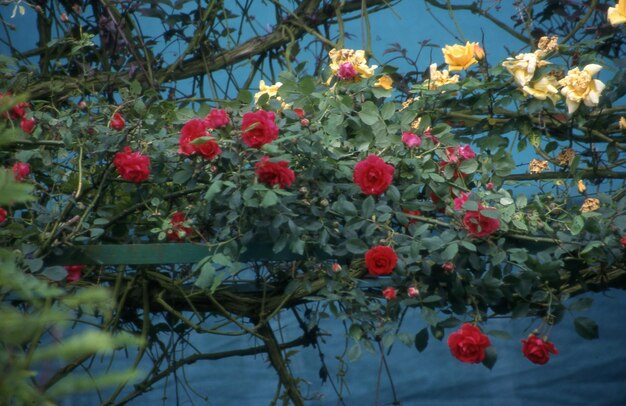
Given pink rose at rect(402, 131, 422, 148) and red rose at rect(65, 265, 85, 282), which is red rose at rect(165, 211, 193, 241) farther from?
pink rose at rect(402, 131, 422, 148)

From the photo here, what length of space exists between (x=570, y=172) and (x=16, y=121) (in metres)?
1.23

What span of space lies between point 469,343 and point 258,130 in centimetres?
54

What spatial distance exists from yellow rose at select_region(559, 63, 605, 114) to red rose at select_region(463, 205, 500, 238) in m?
0.36

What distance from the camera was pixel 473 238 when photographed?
1688mm

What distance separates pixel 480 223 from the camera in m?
1.66

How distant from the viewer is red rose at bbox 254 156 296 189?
1600 millimetres

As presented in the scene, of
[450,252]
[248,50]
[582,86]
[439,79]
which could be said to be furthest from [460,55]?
[248,50]

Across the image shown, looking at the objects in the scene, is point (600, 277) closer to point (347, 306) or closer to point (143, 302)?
point (347, 306)

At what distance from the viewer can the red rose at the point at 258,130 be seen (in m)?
1.60

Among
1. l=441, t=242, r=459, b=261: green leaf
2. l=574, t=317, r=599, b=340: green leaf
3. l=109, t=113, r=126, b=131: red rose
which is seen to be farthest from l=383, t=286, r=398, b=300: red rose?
l=109, t=113, r=126, b=131: red rose

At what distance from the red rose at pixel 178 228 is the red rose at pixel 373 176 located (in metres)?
0.38

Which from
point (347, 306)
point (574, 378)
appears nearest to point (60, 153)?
point (347, 306)

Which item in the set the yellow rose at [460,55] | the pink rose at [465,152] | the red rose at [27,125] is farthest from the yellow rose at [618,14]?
the red rose at [27,125]

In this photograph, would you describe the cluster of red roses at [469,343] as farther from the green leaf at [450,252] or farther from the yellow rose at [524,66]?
the yellow rose at [524,66]
